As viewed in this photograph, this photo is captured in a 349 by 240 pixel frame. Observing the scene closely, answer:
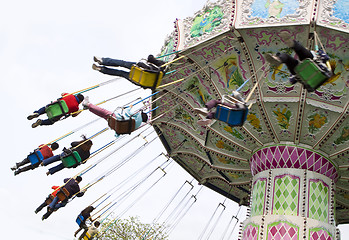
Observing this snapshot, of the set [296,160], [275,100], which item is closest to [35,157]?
[275,100]

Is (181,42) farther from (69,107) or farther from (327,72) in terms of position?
(327,72)

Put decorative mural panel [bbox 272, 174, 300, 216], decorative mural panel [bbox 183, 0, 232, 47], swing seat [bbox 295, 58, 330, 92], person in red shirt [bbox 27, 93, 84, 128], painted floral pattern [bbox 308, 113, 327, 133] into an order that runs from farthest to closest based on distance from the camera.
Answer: painted floral pattern [bbox 308, 113, 327, 133] < decorative mural panel [bbox 272, 174, 300, 216] < person in red shirt [bbox 27, 93, 84, 128] < decorative mural panel [bbox 183, 0, 232, 47] < swing seat [bbox 295, 58, 330, 92]

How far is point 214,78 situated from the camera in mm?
10125

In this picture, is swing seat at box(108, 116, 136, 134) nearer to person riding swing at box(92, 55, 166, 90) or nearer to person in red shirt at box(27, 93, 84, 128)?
person riding swing at box(92, 55, 166, 90)

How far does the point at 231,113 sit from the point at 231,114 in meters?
0.02

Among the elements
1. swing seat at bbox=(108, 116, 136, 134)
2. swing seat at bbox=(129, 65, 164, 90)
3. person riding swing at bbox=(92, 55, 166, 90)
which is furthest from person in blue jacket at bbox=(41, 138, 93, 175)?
swing seat at bbox=(129, 65, 164, 90)

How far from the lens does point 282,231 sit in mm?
9398

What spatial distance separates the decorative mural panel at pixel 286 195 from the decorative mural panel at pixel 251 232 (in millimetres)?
520

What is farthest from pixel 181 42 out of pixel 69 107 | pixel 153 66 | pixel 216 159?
pixel 216 159

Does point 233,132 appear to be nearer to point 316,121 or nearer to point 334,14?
point 316,121

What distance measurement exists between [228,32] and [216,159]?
164 inches

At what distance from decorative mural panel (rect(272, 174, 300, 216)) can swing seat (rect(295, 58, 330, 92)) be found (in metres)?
3.57

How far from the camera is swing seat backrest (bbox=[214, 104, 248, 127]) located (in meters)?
7.23

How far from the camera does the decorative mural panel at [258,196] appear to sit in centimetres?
1005
